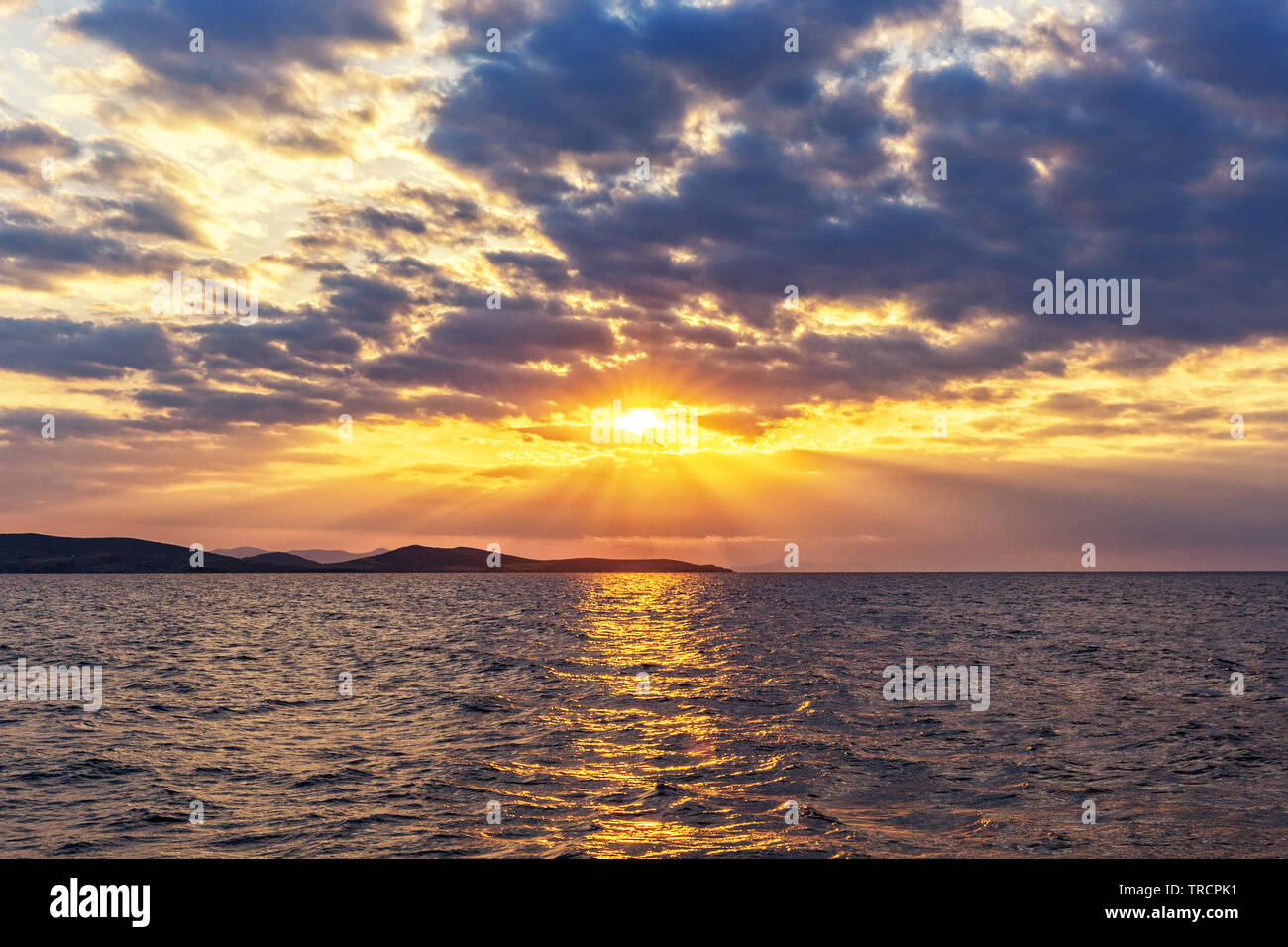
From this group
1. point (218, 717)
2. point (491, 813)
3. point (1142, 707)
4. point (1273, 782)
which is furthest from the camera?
point (1142, 707)

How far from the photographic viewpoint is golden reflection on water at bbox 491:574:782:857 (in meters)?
16.9

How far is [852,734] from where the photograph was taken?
27453 millimetres

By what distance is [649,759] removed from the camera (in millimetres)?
23562

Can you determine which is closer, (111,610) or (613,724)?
(613,724)

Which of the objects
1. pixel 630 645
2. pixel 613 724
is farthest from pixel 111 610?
pixel 613 724

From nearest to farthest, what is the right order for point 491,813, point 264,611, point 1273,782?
point 491,813 < point 1273,782 < point 264,611

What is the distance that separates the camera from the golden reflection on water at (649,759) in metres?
16.9
